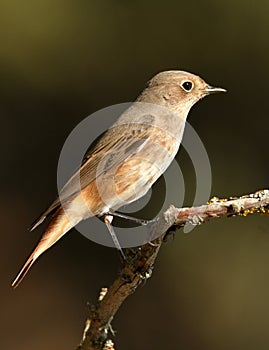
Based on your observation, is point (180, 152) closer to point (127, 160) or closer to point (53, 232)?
point (127, 160)

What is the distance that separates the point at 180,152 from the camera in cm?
720

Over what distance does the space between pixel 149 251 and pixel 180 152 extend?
3.69 meters

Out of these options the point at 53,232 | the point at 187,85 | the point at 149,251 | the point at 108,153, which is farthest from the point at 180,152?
the point at 149,251

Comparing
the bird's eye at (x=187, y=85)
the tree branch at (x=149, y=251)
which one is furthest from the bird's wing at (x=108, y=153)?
the tree branch at (x=149, y=251)

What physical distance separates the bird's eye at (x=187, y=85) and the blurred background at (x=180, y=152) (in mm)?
2052

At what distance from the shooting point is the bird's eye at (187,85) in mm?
4949

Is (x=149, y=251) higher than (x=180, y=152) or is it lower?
lower

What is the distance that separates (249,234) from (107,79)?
6.87 ft

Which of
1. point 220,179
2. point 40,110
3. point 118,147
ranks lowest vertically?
point 118,147

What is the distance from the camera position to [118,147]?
4688 millimetres

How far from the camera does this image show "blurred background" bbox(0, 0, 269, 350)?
7316 millimetres

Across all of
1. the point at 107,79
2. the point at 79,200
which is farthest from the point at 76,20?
the point at 79,200

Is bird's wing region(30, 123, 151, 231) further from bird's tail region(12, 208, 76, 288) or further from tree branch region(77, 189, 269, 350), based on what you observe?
tree branch region(77, 189, 269, 350)

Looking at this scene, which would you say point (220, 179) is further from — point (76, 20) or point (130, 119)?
point (130, 119)
